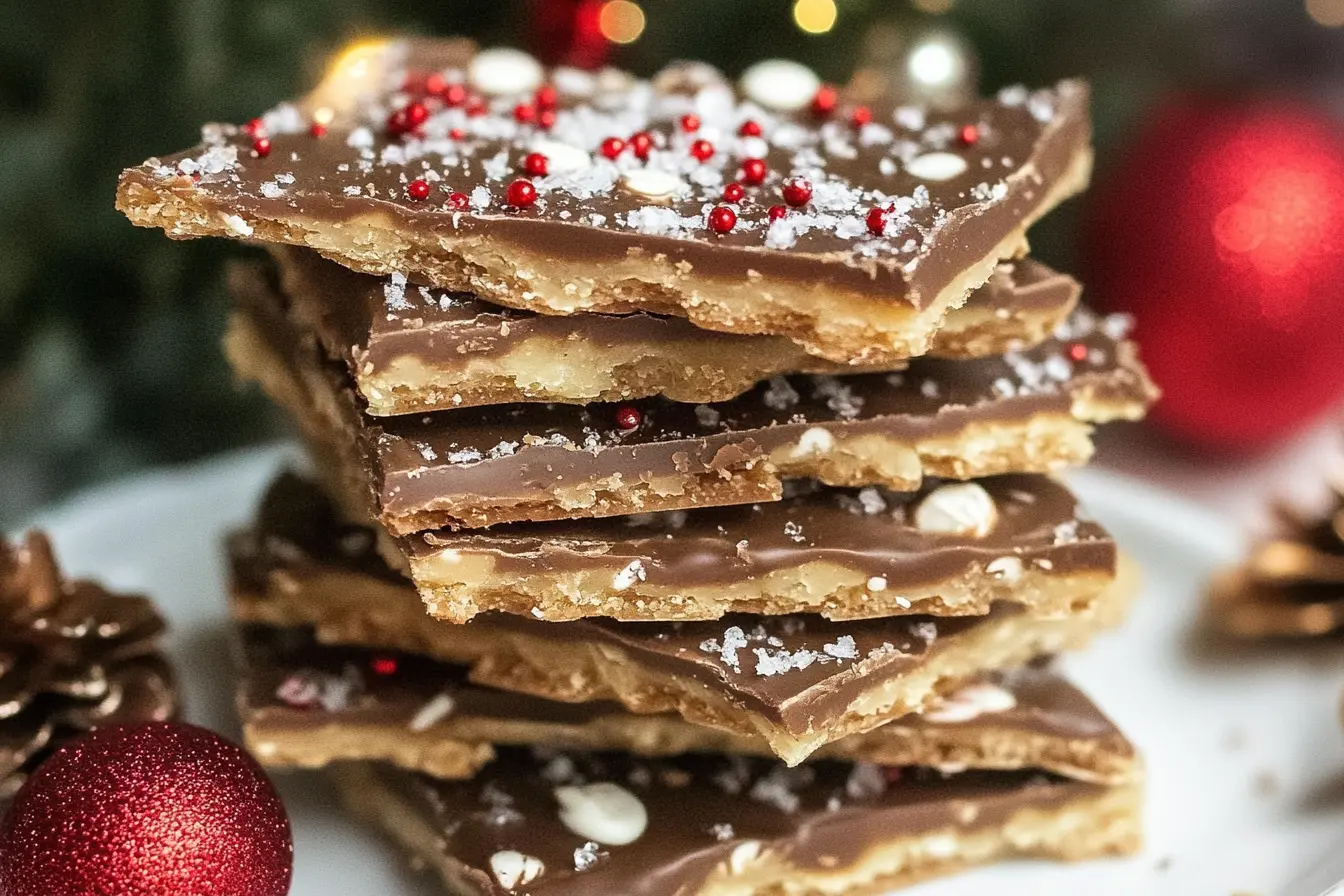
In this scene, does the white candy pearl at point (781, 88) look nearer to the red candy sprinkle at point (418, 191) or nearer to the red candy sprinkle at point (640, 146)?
the red candy sprinkle at point (640, 146)

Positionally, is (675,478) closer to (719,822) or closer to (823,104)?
(719,822)

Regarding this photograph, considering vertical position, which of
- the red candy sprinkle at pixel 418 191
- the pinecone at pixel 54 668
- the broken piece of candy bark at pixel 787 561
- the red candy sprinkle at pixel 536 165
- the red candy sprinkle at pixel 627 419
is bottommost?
the pinecone at pixel 54 668

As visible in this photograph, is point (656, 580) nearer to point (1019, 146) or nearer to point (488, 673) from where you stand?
point (488, 673)

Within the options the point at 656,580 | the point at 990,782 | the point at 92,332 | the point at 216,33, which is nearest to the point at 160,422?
the point at 92,332

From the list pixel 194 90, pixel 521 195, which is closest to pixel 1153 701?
pixel 521 195

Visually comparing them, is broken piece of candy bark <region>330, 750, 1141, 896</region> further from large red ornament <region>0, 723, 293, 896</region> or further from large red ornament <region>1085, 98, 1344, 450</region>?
large red ornament <region>1085, 98, 1344, 450</region>

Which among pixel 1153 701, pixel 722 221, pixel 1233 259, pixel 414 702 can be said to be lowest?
pixel 414 702

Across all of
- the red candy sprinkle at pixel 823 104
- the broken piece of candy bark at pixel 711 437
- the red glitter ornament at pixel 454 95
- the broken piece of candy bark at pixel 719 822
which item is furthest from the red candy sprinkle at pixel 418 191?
the broken piece of candy bark at pixel 719 822
